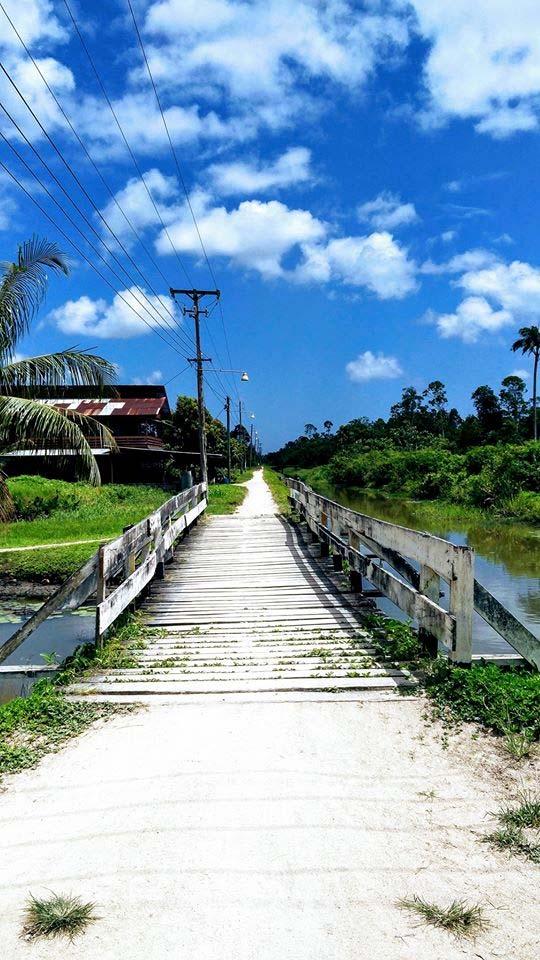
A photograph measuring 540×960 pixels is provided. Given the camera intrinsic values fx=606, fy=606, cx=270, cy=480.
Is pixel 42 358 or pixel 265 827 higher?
pixel 42 358

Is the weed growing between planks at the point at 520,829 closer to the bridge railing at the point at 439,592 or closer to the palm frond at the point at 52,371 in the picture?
the bridge railing at the point at 439,592

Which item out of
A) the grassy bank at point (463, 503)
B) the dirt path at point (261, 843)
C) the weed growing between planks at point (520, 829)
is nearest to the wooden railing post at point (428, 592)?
the dirt path at point (261, 843)

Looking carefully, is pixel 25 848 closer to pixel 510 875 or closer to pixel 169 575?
pixel 510 875

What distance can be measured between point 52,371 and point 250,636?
750cm

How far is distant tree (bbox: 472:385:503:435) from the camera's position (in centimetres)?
5916

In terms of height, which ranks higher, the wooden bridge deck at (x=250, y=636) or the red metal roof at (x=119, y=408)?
the red metal roof at (x=119, y=408)

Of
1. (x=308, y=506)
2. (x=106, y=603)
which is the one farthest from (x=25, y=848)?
(x=308, y=506)

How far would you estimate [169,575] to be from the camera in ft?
30.4

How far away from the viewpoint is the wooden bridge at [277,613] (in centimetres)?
454

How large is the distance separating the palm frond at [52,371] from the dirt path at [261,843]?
864cm

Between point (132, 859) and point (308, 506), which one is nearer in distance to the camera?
point (132, 859)

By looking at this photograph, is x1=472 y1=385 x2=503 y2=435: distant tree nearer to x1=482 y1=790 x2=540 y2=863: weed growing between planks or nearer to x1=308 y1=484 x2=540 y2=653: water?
x1=308 y1=484 x2=540 y2=653: water

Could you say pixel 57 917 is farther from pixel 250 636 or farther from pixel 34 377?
pixel 34 377

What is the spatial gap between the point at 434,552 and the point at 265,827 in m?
2.74
